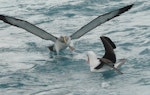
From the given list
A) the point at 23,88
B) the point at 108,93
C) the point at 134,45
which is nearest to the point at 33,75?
the point at 23,88

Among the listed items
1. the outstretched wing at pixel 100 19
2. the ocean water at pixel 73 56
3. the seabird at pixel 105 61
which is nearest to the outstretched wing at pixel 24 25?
the ocean water at pixel 73 56

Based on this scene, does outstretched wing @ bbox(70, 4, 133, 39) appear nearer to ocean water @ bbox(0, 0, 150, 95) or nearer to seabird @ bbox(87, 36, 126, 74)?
ocean water @ bbox(0, 0, 150, 95)

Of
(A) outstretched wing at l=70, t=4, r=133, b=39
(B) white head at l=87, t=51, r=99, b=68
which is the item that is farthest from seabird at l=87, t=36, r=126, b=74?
(A) outstretched wing at l=70, t=4, r=133, b=39

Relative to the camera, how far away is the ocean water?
1141 centimetres

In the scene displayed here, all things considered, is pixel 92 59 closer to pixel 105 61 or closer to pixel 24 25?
pixel 105 61

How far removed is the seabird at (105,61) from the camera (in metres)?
12.3

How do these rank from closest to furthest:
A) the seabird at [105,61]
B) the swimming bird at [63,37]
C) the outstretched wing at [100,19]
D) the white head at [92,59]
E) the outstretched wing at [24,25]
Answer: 1. the seabird at [105,61]
2. the white head at [92,59]
3. the outstretched wing at [24,25]
4. the swimming bird at [63,37]
5. the outstretched wing at [100,19]

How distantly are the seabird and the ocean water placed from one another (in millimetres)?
163

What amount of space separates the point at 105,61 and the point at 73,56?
2.11m

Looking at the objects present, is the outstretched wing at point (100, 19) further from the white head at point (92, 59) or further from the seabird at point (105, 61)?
the white head at point (92, 59)

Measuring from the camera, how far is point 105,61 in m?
12.2

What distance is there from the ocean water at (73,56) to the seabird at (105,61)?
0.16m

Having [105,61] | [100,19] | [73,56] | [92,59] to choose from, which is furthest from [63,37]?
[105,61]

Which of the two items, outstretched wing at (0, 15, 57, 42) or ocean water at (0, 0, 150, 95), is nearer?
ocean water at (0, 0, 150, 95)
